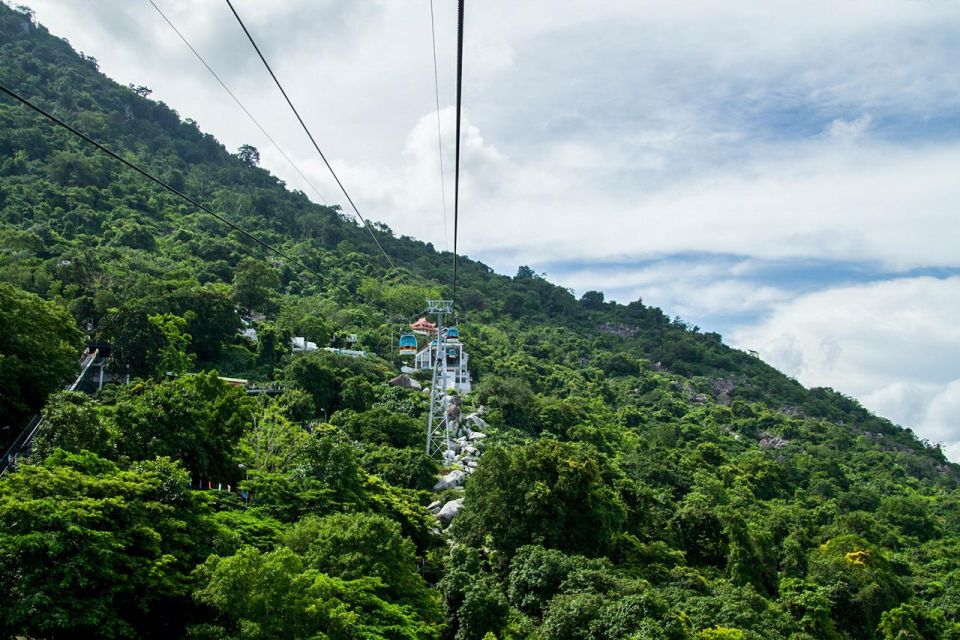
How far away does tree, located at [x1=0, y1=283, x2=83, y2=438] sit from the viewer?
2322cm

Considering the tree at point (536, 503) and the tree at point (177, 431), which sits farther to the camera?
the tree at point (536, 503)

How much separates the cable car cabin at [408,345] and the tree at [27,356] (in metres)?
32.3

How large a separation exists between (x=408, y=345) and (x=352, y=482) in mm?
35788

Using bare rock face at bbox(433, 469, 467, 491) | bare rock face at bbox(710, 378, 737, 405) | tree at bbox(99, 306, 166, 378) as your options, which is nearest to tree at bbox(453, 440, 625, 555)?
bare rock face at bbox(433, 469, 467, 491)

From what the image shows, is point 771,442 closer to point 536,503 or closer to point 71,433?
point 536,503

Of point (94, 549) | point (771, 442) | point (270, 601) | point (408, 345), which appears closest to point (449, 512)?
point (270, 601)

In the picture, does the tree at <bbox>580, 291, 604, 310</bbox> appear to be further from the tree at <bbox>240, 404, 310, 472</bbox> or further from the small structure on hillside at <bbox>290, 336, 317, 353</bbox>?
the tree at <bbox>240, 404, 310, 472</bbox>

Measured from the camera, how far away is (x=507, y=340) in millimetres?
87000

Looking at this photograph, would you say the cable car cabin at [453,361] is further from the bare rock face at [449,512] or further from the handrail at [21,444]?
the handrail at [21,444]

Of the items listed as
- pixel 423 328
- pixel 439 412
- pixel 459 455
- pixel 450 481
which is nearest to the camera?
pixel 450 481

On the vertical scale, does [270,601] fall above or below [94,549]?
below

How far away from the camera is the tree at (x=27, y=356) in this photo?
76.2 ft

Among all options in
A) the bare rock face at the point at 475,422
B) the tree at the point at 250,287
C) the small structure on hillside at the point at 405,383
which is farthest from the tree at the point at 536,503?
the tree at the point at 250,287

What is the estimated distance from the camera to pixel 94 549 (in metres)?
13.4
